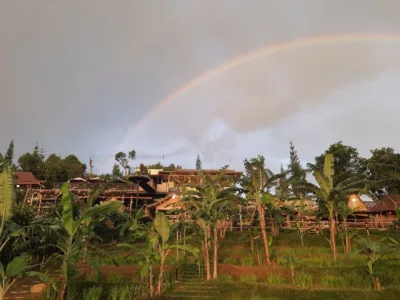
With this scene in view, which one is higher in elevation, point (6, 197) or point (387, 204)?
point (387, 204)

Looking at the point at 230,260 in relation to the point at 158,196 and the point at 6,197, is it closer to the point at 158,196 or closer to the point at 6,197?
the point at 6,197

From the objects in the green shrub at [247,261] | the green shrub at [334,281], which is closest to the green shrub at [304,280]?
the green shrub at [334,281]

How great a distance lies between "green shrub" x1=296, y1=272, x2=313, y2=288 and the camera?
12.0 meters

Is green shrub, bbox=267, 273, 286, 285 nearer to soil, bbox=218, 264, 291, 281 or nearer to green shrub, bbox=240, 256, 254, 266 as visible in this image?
soil, bbox=218, 264, 291, 281

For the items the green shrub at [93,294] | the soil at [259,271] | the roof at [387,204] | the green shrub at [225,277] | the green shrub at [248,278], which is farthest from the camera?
the roof at [387,204]

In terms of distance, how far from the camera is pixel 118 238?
26.1m

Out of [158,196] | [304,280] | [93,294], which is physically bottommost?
[93,294]

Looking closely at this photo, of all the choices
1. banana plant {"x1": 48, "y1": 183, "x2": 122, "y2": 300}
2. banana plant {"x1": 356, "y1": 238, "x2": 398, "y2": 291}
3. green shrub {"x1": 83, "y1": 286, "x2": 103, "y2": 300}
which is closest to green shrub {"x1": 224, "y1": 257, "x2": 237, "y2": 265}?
banana plant {"x1": 356, "y1": 238, "x2": 398, "y2": 291}

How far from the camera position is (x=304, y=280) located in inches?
480

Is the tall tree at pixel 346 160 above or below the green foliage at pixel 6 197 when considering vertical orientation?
above

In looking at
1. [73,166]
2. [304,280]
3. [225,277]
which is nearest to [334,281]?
[304,280]

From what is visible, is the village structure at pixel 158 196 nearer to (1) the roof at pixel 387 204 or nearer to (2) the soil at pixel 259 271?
(1) the roof at pixel 387 204

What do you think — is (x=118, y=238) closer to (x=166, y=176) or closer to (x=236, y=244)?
(x=236, y=244)

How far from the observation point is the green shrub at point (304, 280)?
12.0m
